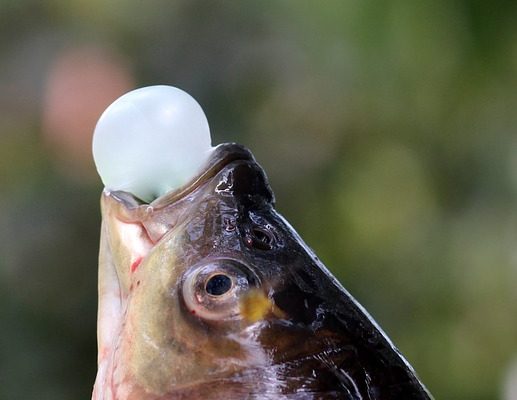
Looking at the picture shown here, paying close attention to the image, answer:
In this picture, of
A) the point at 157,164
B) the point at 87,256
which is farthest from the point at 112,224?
the point at 87,256

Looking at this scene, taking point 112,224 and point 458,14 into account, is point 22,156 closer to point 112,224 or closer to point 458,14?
point 458,14

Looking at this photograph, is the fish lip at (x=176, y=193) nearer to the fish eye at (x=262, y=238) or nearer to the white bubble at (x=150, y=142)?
the white bubble at (x=150, y=142)

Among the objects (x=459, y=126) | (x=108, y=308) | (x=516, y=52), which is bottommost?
(x=459, y=126)

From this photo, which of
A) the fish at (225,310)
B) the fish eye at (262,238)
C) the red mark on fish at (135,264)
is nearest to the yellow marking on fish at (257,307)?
the fish at (225,310)

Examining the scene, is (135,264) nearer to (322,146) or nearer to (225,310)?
(225,310)

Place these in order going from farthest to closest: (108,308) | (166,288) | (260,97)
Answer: (260,97), (108,308), (166,288)

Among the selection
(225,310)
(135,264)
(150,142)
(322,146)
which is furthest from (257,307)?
(322,146)

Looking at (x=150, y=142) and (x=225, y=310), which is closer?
(x=225, y=310)
